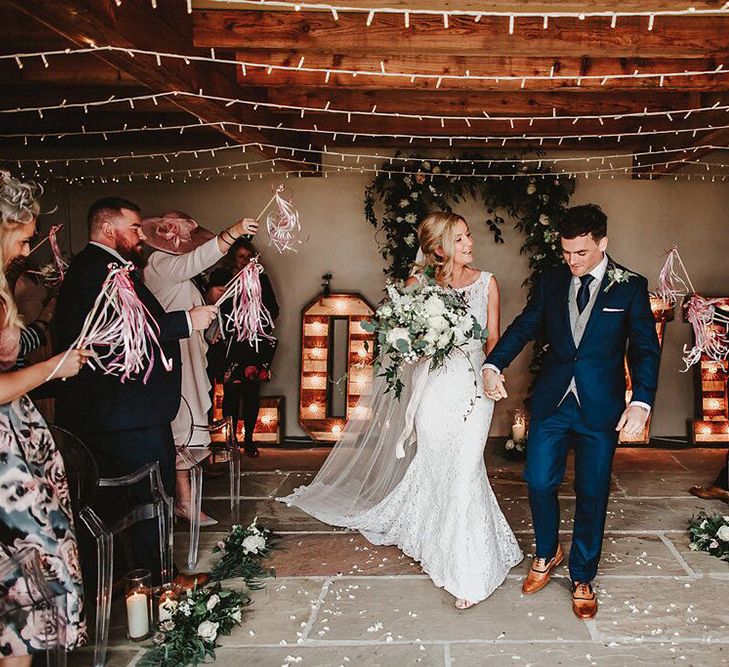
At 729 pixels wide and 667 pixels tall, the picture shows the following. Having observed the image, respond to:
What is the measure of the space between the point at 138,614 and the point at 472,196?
16.1 ft

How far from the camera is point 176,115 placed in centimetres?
596

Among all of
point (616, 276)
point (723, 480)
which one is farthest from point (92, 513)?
point (723, 480)

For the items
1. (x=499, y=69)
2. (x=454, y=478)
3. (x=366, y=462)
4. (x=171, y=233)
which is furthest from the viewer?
(x=366, y=462)

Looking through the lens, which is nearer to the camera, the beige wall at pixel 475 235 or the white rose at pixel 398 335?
the white rose at pixel 398 335

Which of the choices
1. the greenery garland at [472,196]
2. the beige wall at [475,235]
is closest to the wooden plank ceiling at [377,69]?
the greenery garland at [472,196]

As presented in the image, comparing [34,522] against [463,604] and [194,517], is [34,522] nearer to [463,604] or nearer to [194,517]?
[194,517]

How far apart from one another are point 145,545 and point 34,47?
9.53ft

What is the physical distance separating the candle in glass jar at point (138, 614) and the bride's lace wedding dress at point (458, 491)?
4.73 feet

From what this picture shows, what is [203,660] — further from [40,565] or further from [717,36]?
[717,36]

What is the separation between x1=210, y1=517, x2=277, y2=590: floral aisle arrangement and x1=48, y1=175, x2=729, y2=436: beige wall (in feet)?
9.24

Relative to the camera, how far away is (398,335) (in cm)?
348

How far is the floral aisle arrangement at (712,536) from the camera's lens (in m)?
3.86

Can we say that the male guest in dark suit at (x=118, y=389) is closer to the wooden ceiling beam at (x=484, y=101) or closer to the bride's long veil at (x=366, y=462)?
the bride's long veil at (x=366, y=462)

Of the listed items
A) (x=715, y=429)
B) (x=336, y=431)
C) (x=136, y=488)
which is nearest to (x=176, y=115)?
(x=336, y=431)
